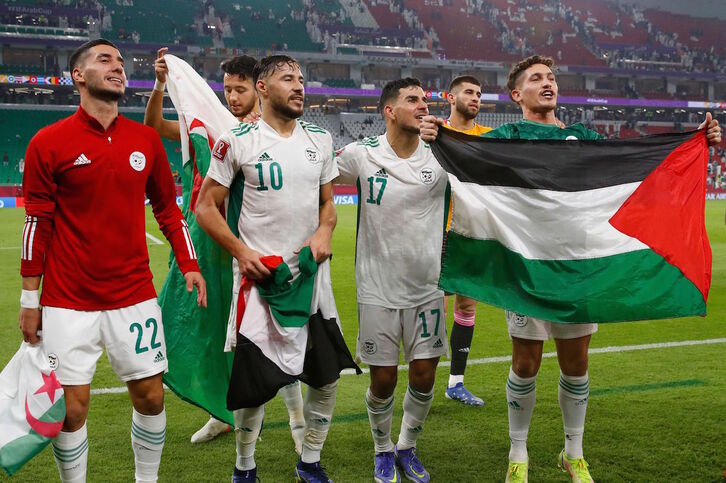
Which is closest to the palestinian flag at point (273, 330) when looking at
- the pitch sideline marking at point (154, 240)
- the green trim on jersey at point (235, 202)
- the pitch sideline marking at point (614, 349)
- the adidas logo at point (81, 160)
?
the green trim on jersey at point (235, 202)

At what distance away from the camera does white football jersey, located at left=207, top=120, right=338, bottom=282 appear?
3.42 meters

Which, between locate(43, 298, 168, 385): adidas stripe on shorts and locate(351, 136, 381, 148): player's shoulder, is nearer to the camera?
locate(43, 298, 168, 385): adidas stripe on shorts

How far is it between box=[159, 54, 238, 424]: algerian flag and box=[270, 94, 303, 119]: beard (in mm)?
616

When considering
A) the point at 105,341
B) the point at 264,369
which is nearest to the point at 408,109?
the point at 264,369

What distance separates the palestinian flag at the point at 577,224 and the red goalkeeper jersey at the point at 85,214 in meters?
1.58

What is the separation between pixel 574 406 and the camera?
3.85 m

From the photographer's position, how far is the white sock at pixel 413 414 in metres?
3.95

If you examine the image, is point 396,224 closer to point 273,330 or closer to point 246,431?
point 273,330

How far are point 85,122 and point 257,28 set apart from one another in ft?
149

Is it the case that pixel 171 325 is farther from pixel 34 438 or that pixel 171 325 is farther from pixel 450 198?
pixel 450 198

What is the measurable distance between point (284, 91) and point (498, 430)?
8.58 feet

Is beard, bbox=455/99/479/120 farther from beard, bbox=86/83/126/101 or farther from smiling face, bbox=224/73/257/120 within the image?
beard, bbox=86/83/126/101

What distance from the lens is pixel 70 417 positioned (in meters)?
3.04

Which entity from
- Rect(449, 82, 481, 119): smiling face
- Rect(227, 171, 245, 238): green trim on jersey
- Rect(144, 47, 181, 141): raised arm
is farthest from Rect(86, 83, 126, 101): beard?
Rect(449, 82, 481, 119): smiling face
